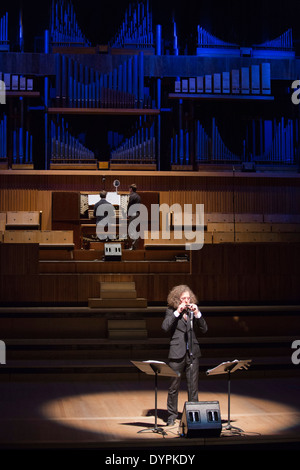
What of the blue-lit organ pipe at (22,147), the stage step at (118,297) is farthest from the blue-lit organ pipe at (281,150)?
the stage step at (118,297)

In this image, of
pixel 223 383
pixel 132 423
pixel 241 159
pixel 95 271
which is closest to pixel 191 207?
pixel 241 159

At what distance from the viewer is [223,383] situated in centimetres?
712

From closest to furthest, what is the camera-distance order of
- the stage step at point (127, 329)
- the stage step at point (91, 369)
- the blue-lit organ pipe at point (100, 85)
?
the stage step at point (91, 369), the stage step at point (127, 329), the blue-lit organ pipe at point (100, 85)

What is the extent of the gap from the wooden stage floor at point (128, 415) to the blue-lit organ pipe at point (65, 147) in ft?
19.2

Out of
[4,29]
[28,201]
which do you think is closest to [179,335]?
[28,201]

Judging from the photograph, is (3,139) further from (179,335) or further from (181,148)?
(179,335)

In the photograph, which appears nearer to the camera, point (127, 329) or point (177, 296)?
point (177, 296)

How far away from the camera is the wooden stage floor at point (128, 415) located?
15.4 feet

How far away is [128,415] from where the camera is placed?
5754 millimetres

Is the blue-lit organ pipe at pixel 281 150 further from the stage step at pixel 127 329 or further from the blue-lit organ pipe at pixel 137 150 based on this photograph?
the stage step at pixel 127 329

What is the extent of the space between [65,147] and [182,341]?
7.19m

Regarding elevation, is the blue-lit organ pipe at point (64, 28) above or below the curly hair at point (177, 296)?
above
